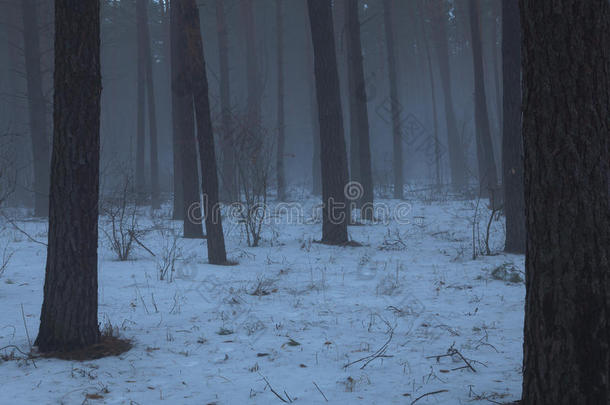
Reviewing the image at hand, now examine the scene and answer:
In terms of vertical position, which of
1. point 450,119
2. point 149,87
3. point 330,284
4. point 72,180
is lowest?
point 330,284

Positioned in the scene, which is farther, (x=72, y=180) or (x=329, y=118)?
(x=329, y=118)

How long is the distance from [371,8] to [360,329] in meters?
31.5

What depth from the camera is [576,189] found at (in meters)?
2.25

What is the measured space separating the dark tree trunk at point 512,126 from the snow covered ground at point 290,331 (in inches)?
29.8

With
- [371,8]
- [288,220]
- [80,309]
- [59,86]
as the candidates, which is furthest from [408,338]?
[371,8]

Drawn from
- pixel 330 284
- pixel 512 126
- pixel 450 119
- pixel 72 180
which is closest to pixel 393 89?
pixel 450 119

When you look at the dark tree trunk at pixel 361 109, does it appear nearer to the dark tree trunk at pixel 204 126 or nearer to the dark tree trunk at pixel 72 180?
the dark tree trunk at pixel 204 126

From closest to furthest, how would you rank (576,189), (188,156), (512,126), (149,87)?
1. (576,189)
2. (512,126)
3. (188,156)
4. (149,87)

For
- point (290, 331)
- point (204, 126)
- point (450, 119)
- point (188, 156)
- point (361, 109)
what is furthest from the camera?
point (450, 119)

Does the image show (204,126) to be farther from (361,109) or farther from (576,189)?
(361,109)

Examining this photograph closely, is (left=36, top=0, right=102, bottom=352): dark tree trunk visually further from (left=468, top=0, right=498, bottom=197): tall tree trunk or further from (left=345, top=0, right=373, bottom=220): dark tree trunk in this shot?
(left=468, top=0, right=498, bottom=197): tall tree trunk

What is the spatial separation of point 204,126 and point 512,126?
212 inches

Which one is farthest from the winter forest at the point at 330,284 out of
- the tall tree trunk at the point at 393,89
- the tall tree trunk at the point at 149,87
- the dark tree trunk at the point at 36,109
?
the tall tree trunk at the point at 393,89

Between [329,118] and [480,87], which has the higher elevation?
[480,87]
